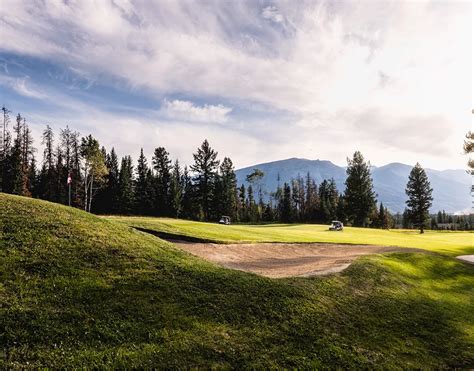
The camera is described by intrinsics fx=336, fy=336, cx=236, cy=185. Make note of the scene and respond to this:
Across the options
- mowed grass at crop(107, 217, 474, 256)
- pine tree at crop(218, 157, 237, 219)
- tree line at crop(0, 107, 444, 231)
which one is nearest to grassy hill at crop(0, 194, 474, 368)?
mowed grass at crop(107, 217, 474, 256)

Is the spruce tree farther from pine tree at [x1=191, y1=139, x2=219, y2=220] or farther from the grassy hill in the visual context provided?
the grassy hill

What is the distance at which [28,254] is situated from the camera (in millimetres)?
12367

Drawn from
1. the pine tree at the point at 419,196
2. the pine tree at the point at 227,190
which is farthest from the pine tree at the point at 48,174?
the pine tree at the point at 419,196

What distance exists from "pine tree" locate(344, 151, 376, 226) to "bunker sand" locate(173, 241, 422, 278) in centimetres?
5028

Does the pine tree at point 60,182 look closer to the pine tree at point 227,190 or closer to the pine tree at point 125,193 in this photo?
the pine tree at point 125,193

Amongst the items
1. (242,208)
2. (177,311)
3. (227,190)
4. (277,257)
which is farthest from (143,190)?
(177,311)

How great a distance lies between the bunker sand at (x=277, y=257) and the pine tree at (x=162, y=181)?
190 ft

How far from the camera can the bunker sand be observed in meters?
18.7

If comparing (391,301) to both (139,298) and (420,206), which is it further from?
(420,206)

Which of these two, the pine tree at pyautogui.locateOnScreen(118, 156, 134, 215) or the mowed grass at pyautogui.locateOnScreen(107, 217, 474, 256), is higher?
the pine tree at pyautogui.locateOnScreen(118, 156, 134, 215)

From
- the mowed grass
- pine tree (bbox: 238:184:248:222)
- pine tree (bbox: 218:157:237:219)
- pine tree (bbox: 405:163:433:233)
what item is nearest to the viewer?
the mowed grass

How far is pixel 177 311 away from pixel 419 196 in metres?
81.4

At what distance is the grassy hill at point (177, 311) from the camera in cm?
850

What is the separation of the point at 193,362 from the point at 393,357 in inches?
262
